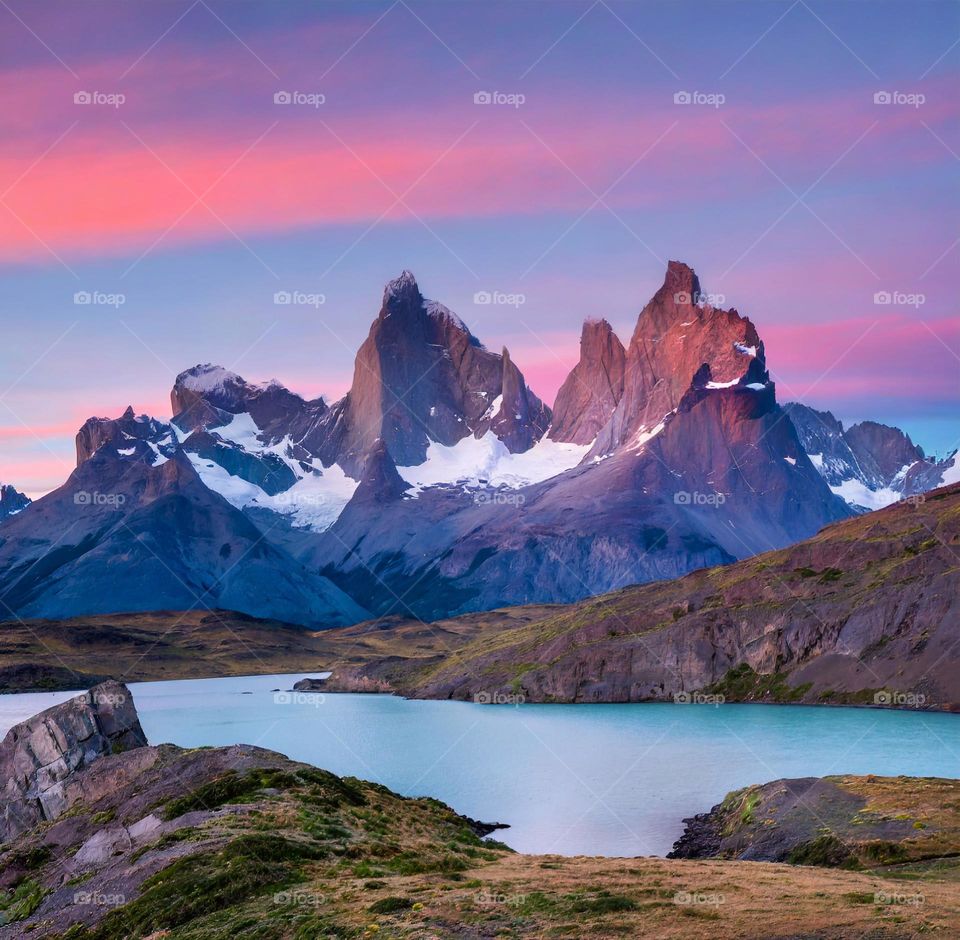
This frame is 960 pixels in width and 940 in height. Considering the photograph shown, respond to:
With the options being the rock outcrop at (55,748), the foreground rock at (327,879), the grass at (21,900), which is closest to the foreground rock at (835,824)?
the foreground rock at (327,879)

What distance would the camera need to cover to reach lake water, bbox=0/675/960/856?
308ft

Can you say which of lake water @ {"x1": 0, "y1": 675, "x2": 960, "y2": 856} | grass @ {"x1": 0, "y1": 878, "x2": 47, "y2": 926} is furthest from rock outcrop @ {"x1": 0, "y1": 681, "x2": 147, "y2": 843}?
lake water @ {"x1": 0, "y1": 675, "x2": 960, "y2": 856}

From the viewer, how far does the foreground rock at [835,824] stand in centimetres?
6281

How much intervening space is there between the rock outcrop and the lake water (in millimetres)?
32913

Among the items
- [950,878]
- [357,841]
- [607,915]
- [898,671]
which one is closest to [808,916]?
Answer: [607,915]

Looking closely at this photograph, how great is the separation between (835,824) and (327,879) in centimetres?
3632

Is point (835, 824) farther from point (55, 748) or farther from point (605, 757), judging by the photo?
point (605, 757)

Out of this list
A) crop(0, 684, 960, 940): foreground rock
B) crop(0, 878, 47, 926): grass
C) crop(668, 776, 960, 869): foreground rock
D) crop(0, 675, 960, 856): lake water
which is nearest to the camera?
crop(0, 684, 960, 940): foreground rock

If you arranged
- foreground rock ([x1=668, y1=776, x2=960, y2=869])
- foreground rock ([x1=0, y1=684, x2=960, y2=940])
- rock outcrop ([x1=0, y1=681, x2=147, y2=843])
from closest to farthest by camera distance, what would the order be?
foreground rock ([x1=0, y1=684, x2=960, y2=940]) → foreground rock ([x1=668, y1=776, x2=960, y2=869]) → rock outcrop ([x1=0, y1=681, x2=147, y2=843])

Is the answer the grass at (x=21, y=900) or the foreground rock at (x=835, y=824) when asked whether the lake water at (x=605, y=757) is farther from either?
the grass at (x=21, y=900)

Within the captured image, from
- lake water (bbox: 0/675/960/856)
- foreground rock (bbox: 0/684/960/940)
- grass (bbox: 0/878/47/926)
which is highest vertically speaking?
foreground rock (bbox: 0/684/960/940)

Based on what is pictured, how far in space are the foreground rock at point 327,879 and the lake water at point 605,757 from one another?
2124 cm

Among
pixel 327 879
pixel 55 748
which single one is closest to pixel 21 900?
pixel 327 879

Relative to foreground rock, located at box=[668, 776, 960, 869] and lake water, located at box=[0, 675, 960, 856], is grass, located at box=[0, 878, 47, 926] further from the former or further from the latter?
foreground rock, located at box=[668, 776, 960, 869]
